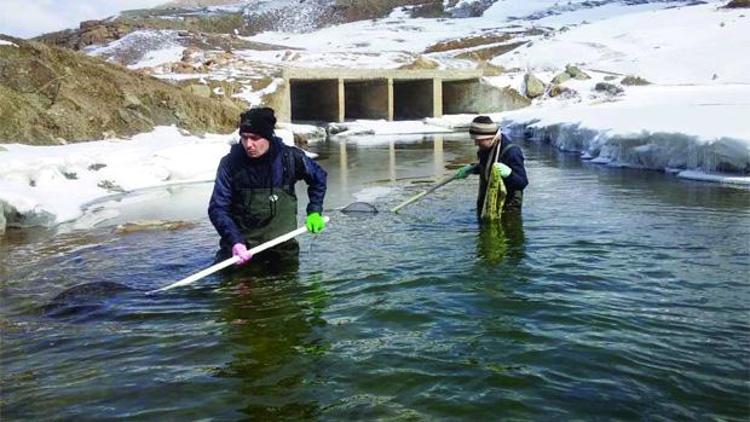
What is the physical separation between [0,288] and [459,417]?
221 inches

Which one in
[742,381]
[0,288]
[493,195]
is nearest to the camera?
[742,381]

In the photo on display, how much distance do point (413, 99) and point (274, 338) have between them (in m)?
48.8

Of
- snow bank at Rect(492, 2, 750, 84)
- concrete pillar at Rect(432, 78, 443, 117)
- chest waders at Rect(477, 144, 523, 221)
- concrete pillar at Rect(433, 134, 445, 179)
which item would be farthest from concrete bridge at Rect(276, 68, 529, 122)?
chest waders at Rect(477, 144, 523, 221)

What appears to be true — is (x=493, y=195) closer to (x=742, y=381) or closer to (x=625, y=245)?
(x=625, y=245)

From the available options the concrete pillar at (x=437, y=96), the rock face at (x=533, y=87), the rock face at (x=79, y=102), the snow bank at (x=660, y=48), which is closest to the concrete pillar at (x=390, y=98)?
the concrete pillar at (x=437, y=96)

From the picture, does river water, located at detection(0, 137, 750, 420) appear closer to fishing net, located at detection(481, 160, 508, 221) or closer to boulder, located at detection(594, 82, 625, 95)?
fishing net, located at detection(481, 160, 508, 221)

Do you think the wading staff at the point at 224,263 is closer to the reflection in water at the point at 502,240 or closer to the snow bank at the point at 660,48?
the reflection in water at the point at 502,240

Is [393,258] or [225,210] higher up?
[225,210]

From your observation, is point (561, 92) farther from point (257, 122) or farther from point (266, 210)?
point (257, 122)

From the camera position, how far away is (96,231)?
10492 mm

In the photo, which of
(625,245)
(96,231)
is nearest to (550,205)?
(625,245)

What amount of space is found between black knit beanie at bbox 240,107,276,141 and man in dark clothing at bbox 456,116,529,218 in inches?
142

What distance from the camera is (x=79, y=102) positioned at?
849 inches

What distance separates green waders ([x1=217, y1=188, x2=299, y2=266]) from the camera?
20.8ft
